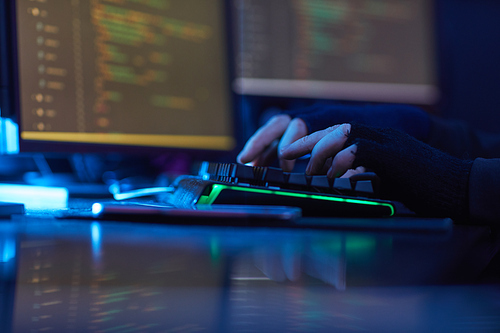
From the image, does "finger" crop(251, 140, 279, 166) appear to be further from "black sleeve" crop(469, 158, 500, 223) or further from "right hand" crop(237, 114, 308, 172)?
"black sleeve" crop(469, 158, 500, 223)

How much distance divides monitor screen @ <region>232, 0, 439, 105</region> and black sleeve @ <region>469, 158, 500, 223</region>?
68cm

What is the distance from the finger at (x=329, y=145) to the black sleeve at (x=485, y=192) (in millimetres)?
92

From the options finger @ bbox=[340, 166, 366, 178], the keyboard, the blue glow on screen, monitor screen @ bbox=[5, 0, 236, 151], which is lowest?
the keyboard

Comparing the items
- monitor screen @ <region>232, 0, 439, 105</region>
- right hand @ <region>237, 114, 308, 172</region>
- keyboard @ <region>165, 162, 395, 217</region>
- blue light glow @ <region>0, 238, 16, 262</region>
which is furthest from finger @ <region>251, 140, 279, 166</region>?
monitor screen @ <region>232, 0, 439, 105</region>

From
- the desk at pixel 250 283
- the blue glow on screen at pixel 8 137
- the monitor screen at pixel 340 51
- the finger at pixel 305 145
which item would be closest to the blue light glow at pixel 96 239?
the desk at pixel 250 283

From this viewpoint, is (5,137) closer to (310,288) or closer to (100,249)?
(100,249)

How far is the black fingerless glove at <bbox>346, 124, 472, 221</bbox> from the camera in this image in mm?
275

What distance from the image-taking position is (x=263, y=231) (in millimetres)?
364

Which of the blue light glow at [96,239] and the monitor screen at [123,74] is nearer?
the blue light glow at [96,239]

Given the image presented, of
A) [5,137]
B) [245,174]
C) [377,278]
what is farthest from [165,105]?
[377,278]

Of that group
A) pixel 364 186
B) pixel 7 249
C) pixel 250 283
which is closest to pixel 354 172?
pixel 364 186

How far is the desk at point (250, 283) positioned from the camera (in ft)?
0.52

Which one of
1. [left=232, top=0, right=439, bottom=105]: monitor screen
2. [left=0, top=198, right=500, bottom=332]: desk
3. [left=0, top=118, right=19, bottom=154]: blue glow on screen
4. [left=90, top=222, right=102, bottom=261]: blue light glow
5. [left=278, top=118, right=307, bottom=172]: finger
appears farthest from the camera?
[left=232, top=0, right=439, bottom=105]: monitor screen

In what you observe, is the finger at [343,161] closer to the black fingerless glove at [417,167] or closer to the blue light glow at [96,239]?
the black fingerless glove at [417,167]
